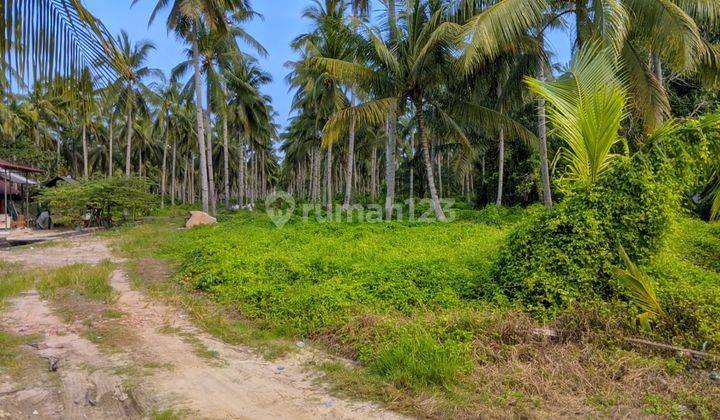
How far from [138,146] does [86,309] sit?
38544mm

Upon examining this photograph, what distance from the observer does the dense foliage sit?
18844 millimetres

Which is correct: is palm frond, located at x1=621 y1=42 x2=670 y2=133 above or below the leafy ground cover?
above

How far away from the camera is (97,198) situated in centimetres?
1930

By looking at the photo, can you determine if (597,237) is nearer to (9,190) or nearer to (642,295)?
(642,295)

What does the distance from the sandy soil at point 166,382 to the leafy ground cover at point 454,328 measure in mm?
317

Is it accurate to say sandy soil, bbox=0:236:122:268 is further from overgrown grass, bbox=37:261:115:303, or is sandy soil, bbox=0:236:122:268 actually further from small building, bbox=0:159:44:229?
small building, bbox=0:159:44:229

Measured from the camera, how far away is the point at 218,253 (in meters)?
9.70

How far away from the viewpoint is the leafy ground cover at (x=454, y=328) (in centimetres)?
368

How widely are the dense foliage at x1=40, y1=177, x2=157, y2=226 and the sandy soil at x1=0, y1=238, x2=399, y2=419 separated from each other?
1465cm

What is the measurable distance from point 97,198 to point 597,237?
19.8m

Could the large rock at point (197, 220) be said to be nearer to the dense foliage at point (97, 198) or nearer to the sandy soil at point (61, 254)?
the sandy soil at point (61, 254)

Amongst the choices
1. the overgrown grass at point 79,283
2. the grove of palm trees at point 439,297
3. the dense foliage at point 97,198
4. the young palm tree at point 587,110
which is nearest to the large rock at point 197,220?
the dense foliage at point 97,198

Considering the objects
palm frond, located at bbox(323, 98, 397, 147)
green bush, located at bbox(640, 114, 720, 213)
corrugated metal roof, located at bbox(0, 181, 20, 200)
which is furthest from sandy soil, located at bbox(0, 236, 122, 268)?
corrugated metal roof, located at bbox(0, 181, 20, 200)

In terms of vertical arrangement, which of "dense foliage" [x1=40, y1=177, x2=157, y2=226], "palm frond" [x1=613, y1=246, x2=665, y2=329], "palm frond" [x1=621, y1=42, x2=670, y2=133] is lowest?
"palm frond" [x1=613, y1=246, x2=665, y2=329]
